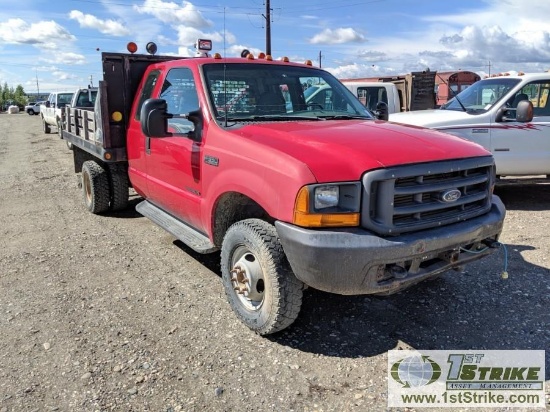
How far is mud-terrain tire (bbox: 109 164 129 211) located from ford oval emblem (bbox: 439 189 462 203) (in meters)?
4.72

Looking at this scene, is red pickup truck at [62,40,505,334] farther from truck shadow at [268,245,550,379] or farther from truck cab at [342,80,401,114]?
truck cab at [342,80,401,114]

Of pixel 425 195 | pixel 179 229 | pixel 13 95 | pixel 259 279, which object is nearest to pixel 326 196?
pixel 425 195

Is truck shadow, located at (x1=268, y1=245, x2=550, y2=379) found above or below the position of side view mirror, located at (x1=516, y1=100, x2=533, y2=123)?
below

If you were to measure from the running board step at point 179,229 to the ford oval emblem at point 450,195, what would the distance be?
190cm

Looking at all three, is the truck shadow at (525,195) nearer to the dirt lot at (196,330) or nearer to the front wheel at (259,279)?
the dirt lot at (196,330)

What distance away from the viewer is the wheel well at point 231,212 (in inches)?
145

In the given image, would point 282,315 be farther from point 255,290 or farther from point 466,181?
point 466,181

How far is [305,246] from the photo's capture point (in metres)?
2.91

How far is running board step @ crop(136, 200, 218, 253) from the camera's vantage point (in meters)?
4.15

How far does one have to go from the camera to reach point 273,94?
438 centimetres

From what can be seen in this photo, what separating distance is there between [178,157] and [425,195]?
228 cm

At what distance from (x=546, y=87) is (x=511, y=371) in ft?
18.9

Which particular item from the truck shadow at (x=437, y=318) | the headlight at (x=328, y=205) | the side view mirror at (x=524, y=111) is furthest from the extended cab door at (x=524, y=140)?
the headlight at (x=328, y=205)

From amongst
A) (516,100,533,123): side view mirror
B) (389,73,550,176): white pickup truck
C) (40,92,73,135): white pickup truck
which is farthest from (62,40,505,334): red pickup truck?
(40,92,73,135): white pickup truck
